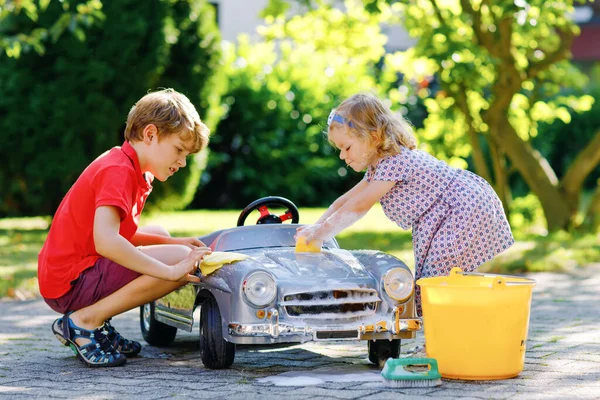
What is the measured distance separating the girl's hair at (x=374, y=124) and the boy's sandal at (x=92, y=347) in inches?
58.2

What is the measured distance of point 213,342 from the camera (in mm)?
4352

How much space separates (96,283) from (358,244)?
576 centimetres

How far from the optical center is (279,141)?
1567cm

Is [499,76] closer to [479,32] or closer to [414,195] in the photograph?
[479,32]

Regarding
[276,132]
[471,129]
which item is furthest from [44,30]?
[276,132]

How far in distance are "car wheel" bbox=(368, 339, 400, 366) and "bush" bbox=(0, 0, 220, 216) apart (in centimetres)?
720

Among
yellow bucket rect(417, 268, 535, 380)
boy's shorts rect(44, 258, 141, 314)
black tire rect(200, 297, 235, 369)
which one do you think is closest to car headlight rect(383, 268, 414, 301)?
yellow bucket rect(417, 268, 535, 380)

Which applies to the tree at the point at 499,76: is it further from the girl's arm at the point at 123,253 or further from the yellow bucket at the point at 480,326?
the yellow bucket at the point at 480,326

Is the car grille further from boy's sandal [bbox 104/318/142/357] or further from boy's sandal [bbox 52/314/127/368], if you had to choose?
boy's sandal [bbox 104/318/142/357]

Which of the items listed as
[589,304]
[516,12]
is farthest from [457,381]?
[516,12]

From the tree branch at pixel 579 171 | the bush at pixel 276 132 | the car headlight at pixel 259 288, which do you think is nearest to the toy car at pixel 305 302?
the car headlight at pixel 259 288

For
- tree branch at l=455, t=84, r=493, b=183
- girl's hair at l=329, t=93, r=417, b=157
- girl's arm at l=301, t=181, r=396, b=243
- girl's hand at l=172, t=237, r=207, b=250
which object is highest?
tree branch at l=455, t=84, r=493, b=183

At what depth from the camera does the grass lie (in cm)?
840

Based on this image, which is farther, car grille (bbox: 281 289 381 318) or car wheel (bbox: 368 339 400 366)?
car wheel (bbox: 368 339 400 366)
